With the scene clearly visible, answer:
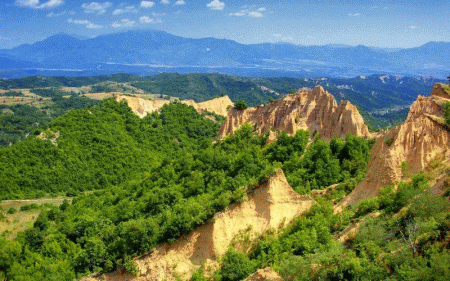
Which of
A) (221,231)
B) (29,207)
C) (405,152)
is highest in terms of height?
(405,152)

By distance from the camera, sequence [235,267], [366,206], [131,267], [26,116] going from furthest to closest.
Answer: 1. [26,116]
2. [131,267]
3. [366,206]
4. [235,267]

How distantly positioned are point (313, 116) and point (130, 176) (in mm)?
33047

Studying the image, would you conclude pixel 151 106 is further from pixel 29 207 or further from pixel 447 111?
pixel 447 111

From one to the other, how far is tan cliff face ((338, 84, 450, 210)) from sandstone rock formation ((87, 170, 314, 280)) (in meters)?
4.28

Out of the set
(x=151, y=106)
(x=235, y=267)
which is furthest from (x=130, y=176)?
Result: (x=235, y=267)

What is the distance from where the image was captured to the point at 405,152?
27.2 meters

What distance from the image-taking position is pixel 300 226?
25500 mm

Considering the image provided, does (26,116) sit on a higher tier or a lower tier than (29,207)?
higher

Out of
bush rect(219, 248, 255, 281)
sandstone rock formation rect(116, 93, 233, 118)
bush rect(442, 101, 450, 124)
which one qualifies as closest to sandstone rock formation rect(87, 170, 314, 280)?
bush rect(219, 248, 255, 281)

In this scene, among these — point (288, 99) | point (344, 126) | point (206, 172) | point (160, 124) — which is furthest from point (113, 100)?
point (344, 126)

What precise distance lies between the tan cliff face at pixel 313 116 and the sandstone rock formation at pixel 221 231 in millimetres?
23219

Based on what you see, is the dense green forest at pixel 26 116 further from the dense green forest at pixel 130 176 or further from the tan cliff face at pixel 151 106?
the dense green forest at pixel 130 176

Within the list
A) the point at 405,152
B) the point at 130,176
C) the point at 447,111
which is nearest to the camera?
the point at 405,152

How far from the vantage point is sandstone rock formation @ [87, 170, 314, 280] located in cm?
2480
